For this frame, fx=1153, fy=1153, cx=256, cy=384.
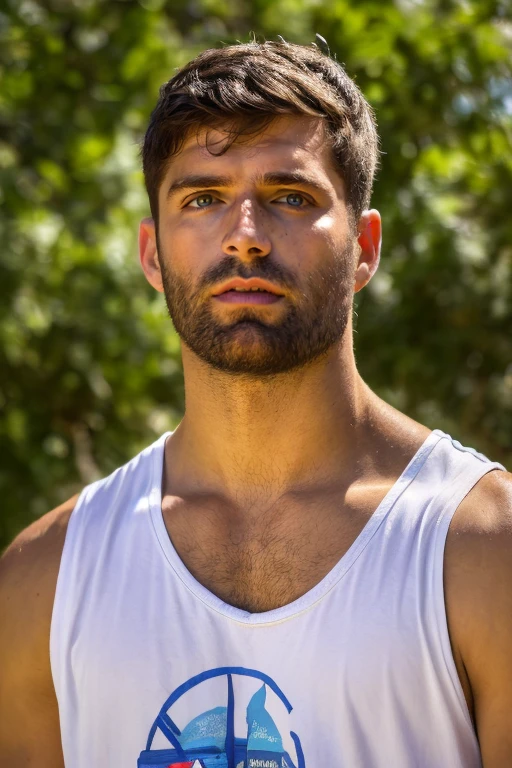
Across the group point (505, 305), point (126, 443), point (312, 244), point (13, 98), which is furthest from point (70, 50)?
point (312, 244)

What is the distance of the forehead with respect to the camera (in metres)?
2.38

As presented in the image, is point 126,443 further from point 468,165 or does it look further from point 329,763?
point 329,763

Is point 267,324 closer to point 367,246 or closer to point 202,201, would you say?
point 202,201

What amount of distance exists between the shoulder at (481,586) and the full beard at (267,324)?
47cm

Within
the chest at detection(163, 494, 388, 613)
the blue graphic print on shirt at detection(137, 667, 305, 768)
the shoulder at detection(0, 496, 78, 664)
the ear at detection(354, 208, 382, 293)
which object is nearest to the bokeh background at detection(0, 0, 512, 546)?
the shoulder at detection(0, 496, 78, 664)

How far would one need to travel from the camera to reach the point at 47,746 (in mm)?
2432

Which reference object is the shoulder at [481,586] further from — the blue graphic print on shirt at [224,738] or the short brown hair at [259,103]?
the short brown hair at [259,103]

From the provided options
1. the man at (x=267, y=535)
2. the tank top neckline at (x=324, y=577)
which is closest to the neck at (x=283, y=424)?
the man at (x=267, y=535)

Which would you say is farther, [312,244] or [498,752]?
[312,244]

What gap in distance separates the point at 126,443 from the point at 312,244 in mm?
2591

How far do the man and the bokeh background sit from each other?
191cm

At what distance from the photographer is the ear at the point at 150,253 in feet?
8.89

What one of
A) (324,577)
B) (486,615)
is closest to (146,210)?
(324,577)

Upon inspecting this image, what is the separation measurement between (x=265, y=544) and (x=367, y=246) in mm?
726
